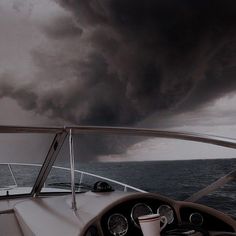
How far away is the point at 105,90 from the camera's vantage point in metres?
17.5

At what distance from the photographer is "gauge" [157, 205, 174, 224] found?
3.57 ft

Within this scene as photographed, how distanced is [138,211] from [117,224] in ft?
0.29

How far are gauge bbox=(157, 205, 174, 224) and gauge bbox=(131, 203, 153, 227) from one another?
0.03 metres

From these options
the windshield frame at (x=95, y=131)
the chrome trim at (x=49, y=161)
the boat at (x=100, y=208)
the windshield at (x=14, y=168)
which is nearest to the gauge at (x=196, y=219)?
the boat at (x=100, y=208)

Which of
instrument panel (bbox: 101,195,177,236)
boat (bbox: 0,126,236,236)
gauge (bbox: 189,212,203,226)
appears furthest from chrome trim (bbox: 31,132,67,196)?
gauge (bbox: 189,212,203,226)

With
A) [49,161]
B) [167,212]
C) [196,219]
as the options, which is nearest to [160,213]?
[167,212]

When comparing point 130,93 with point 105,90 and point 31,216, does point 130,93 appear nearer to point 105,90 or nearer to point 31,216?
point 105,90

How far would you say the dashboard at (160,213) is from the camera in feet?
3.24

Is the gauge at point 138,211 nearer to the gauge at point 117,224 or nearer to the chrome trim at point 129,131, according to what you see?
the gauge at point 117,224

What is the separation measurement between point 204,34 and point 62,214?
18057 mm

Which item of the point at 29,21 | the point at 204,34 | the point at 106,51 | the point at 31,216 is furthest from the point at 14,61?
the point at 31,216

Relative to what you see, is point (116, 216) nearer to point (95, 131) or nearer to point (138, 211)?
point (138, 211)

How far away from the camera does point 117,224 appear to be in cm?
102

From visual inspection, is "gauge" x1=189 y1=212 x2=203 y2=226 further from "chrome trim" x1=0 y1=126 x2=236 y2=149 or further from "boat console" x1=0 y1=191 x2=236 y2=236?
"chrome trim" x1=0 y1=126 x2=236 y2=149
